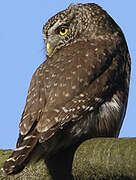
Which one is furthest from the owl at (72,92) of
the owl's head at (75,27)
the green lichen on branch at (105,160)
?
the green lichen on branch at (105,160)

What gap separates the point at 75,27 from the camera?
570 centimetres

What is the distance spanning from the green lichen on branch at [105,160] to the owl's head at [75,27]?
197cm

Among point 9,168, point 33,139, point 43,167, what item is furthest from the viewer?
point 43,167

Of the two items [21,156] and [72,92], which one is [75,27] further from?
[21,156]

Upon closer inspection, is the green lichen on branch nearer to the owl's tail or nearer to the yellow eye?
the owl's tail

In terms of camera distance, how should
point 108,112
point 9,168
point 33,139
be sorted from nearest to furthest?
point 9,168, point 33,139, point 108,112

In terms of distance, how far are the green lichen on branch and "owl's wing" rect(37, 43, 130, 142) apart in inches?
14.4

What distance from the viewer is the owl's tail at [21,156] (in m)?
3.66

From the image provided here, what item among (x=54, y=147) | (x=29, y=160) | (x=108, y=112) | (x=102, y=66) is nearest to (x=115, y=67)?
(x=102, y=66)

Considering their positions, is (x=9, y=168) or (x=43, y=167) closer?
(x=9, y=168)

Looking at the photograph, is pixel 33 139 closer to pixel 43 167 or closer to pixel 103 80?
pixel 43 167

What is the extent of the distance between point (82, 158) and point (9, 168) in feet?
1.97

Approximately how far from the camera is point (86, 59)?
4.77 metres

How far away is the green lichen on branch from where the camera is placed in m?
3.23
